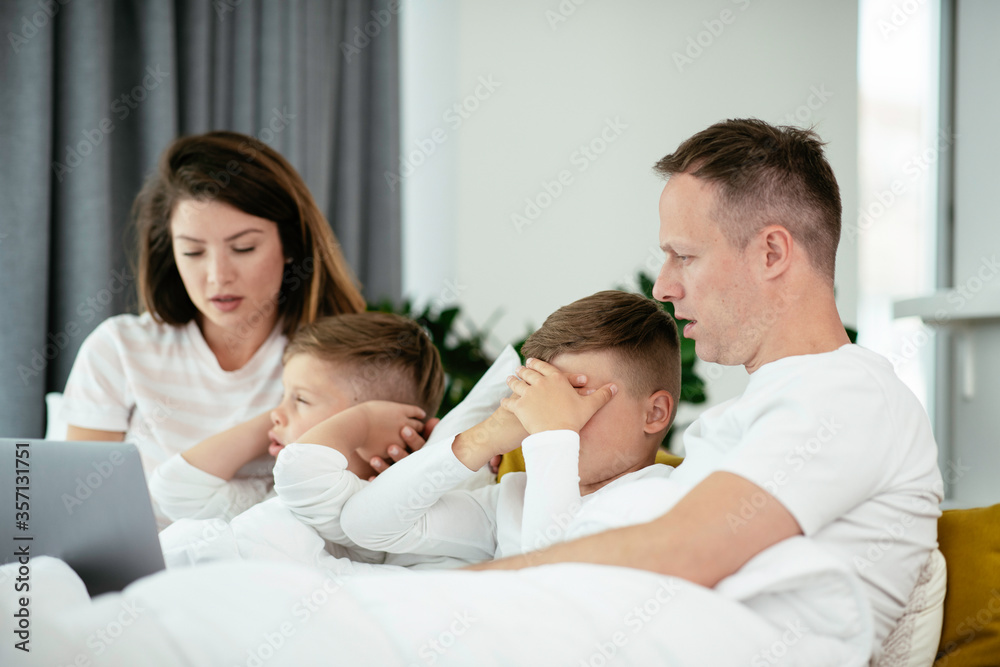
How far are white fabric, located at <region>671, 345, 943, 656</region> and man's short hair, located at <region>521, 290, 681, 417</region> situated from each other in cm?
25

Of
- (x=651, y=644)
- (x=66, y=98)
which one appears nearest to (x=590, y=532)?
(x=651, y=644)

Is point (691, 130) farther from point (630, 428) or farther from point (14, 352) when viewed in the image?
point (14, 352)

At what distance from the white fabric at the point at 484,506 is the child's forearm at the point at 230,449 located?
448 millimetres

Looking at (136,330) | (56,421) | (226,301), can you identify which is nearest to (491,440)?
(226,301)

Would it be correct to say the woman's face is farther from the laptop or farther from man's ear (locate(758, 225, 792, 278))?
man's ear (locate(758, 225, 792, 278))

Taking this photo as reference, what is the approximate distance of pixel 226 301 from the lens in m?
1.74

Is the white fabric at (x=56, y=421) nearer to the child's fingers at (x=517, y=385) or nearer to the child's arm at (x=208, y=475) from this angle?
the child's arm at (x=208, y=475)

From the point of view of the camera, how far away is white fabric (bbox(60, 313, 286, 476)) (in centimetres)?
177

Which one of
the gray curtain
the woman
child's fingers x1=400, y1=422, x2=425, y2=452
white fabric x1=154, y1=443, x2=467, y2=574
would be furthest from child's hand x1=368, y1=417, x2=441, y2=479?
the gray curtain

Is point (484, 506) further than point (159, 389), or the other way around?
point (159, 389)

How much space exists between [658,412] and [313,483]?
21.2 inches

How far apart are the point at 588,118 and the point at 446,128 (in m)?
0.60

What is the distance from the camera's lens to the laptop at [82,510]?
36.6 inches

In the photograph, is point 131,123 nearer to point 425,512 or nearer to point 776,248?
point 425,512
